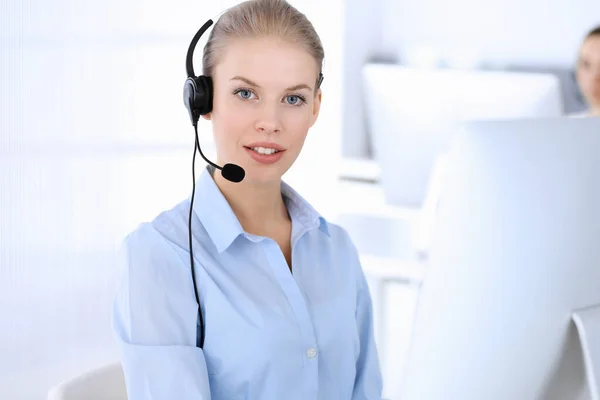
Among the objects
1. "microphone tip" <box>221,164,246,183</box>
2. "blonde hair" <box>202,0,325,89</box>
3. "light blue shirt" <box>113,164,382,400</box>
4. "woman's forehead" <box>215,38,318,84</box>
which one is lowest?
"light blue shirt" <box>113,164,382,400</box>

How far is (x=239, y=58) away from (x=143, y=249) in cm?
26

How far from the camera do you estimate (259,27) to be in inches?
43.9

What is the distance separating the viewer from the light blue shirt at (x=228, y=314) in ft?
3.30

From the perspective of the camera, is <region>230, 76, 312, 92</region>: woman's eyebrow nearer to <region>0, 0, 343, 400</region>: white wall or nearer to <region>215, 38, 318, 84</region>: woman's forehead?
<region>215, 38, 318, 84</region>: woman's forehead

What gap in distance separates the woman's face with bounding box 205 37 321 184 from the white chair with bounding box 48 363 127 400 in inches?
13.9

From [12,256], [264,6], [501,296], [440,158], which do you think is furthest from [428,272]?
[440,158]

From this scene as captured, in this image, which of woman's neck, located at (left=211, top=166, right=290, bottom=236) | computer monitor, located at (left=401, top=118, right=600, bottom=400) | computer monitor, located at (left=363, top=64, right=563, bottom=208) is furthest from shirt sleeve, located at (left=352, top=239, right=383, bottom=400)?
computer monitor, located at (left=363, top=64, right=563, bottom=208)

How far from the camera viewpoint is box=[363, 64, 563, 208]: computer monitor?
219cm

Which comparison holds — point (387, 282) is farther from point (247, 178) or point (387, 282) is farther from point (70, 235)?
point (247, 178)

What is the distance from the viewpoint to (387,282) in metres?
2.37

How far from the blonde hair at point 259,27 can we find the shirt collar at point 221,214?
15cm

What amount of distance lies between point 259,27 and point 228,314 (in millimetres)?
346

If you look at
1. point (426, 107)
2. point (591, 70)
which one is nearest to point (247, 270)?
point (426, 107)

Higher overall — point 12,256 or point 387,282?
point 12,256
